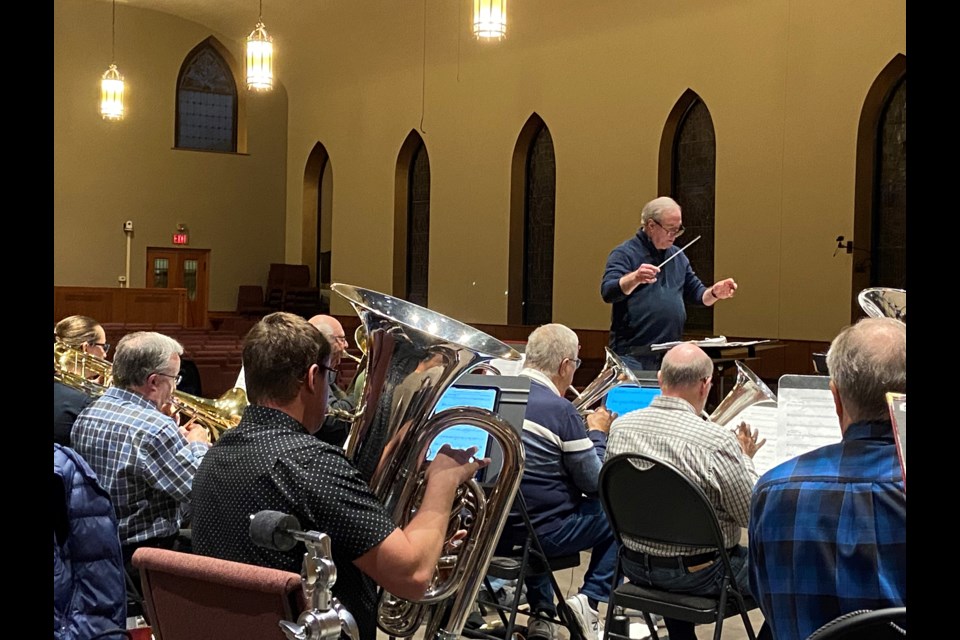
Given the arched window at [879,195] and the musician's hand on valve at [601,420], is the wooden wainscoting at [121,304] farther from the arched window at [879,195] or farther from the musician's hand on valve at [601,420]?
the musician's hand on valve at [601,420]

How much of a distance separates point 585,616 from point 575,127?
31.9 feet

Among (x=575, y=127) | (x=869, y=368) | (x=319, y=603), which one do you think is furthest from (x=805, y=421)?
(x=575, y=127)

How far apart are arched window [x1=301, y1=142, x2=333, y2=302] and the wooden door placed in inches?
66.2

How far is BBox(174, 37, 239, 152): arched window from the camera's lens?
1733 cm

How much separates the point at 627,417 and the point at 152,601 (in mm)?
1752

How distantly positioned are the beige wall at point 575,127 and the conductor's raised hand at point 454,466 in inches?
331

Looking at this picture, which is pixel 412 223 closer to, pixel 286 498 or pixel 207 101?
pixel 207 101

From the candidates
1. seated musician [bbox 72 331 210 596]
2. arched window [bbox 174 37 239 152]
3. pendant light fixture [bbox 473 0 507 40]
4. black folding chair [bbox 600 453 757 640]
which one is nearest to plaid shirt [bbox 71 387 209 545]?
seated musician [bbox 72 331 210 596]

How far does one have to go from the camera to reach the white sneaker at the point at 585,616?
3605 millimetres

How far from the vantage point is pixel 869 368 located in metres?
1.87
